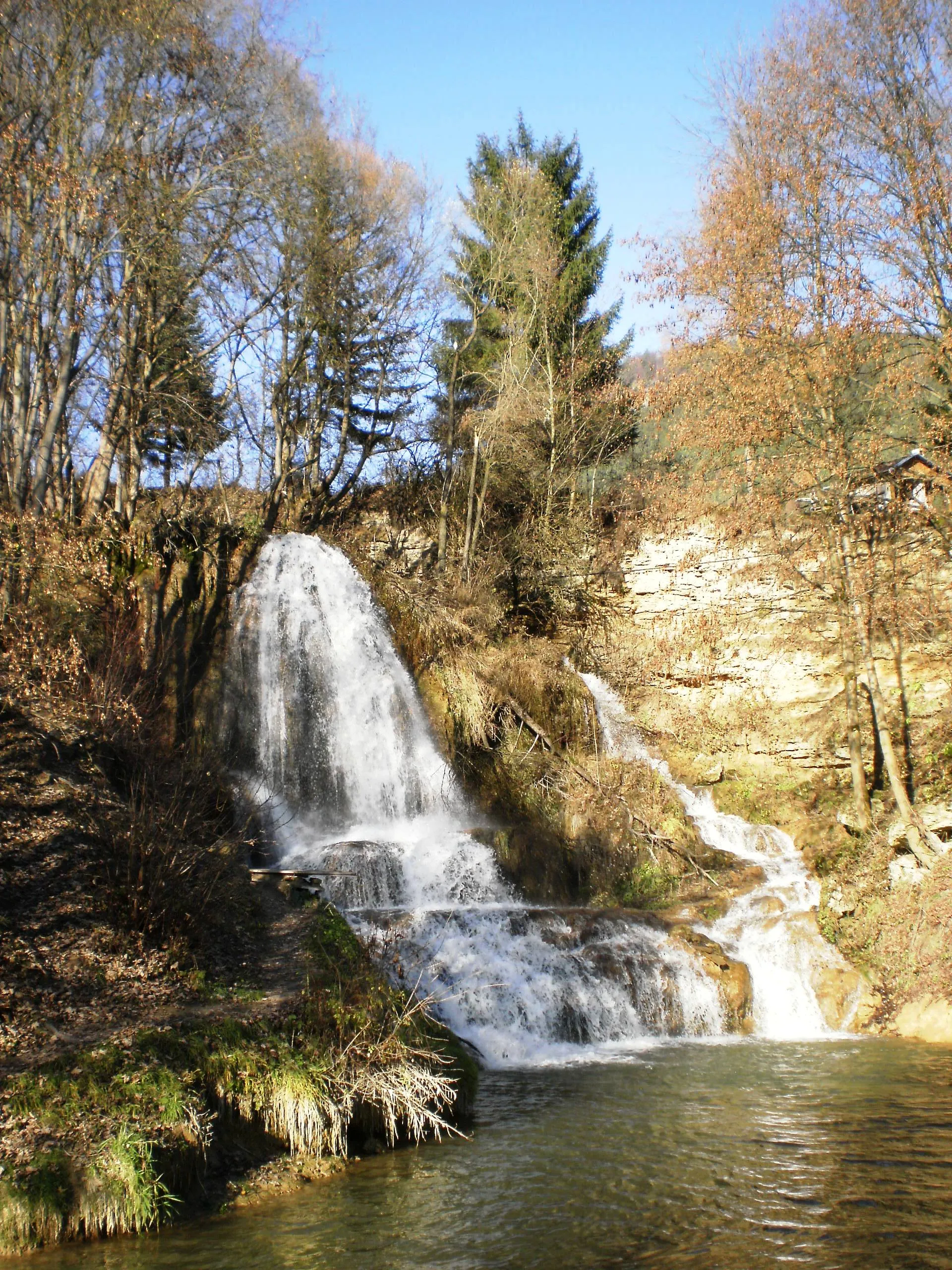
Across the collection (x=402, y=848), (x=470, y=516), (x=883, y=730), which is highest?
(x=470, y=516)

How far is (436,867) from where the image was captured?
38.0 ft

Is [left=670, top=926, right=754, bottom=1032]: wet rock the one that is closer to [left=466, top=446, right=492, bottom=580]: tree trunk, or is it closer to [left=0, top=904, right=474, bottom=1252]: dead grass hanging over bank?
[left=0, top=904, right=474, bottom=1252]: dead grass hanging over bank

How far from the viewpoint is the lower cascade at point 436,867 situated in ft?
30.6

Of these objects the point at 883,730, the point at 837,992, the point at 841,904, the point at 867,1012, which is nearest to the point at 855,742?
the point at 883,730

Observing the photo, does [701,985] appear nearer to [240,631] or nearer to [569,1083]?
[569,1083]

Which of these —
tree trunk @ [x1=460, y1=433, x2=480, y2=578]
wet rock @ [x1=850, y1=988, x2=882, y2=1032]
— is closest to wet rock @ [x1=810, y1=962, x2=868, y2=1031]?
wet rock @ [x1=850, y1=988, x2=882, y2=1032]

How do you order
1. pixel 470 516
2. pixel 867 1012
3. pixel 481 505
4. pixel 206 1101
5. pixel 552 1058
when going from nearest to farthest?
1. pixel 206 1101
2. pixel 552 1058
3. pixel 867 1012
4. pixel 470 516
5. pixel 481 505

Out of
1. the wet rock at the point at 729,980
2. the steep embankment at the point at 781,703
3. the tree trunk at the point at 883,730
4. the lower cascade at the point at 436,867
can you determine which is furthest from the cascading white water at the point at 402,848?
the tree trunk at the point at 883,730

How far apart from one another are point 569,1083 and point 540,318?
1693cm

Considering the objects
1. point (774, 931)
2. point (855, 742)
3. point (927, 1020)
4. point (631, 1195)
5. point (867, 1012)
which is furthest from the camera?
point (855, 742)

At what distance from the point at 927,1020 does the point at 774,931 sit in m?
2.10

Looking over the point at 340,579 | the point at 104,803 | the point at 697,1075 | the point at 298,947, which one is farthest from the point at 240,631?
the point at 697,1075

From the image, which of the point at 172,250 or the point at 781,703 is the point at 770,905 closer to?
the point at 781,703

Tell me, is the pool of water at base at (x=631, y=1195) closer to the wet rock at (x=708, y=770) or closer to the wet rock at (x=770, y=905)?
the wet rock at (x=770, y=905)
